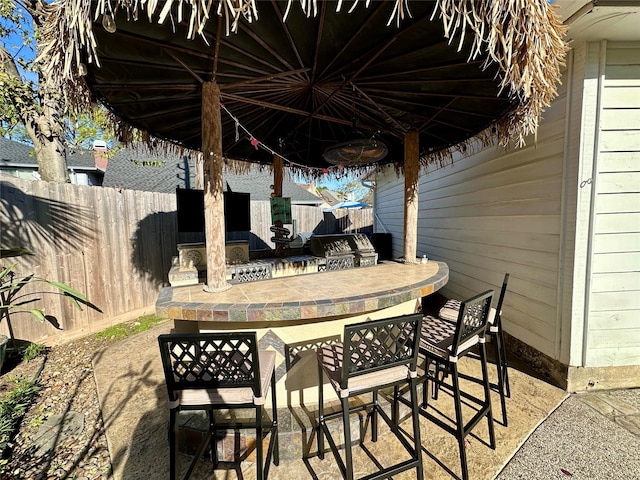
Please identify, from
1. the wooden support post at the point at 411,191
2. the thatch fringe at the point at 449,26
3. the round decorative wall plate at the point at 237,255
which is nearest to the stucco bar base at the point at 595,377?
the wooden support post at the point at 411,191

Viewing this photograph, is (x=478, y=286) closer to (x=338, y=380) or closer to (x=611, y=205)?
(x=611, y=205)

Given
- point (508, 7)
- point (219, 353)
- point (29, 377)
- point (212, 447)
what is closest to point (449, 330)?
point (219, 353)

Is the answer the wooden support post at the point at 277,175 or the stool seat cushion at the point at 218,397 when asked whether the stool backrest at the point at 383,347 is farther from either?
the wooden support post at the point at 277,175

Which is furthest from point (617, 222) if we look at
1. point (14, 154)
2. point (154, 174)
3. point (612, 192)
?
point (14, 154)

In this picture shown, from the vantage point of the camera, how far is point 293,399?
7.27 ft

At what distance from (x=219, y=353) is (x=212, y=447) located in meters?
1.03

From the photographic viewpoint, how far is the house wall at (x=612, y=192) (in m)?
2.50

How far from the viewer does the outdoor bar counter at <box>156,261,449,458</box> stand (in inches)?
74.0

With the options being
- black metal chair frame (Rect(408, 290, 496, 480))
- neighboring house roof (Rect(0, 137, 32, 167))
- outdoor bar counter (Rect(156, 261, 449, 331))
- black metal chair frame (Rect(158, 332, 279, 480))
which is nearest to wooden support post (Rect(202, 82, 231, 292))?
outdoor bar counter (Rect(156, 261, 449, 331))

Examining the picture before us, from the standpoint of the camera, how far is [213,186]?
2.21 metres

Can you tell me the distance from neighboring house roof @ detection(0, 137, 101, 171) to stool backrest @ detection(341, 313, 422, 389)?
450 inches

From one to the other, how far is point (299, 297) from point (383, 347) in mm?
781

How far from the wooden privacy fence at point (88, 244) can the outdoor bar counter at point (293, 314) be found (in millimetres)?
2511

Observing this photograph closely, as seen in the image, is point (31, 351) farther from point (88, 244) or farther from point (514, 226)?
point (514, 226)
